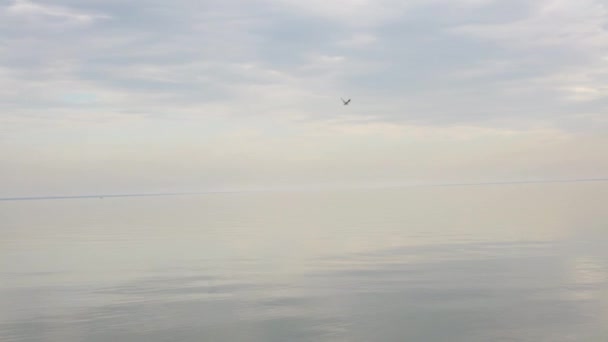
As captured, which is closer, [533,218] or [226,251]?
[226,251]

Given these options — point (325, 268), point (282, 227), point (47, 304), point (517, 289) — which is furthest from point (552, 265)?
point (282, 227)

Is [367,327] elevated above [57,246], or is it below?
below

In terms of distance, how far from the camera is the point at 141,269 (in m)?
36.8

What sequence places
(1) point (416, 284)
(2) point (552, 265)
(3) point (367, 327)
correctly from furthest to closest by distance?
(2) point (552, 265), (1) point (416, 284), (3) point (367, 327)

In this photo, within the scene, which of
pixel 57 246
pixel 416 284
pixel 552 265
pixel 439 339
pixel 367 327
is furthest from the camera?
pixel 57 246

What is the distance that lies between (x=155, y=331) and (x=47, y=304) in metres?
7.71

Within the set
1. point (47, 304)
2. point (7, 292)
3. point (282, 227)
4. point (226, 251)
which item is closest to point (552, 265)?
point (226, 251)

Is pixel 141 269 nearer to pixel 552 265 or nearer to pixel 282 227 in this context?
pixel 552 265

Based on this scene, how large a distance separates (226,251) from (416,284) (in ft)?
61.6

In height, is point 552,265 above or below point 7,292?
below

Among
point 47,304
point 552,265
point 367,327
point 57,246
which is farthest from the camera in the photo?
point 57,246

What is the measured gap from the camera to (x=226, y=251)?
45469 mm

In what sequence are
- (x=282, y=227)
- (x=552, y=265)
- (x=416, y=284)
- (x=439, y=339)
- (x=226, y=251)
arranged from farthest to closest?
(x=282, y=227), (x=226, y=251), (x=552, y=265), (x=416, y=284), (x=439, y=339)

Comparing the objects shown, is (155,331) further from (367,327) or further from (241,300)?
(367,327)
